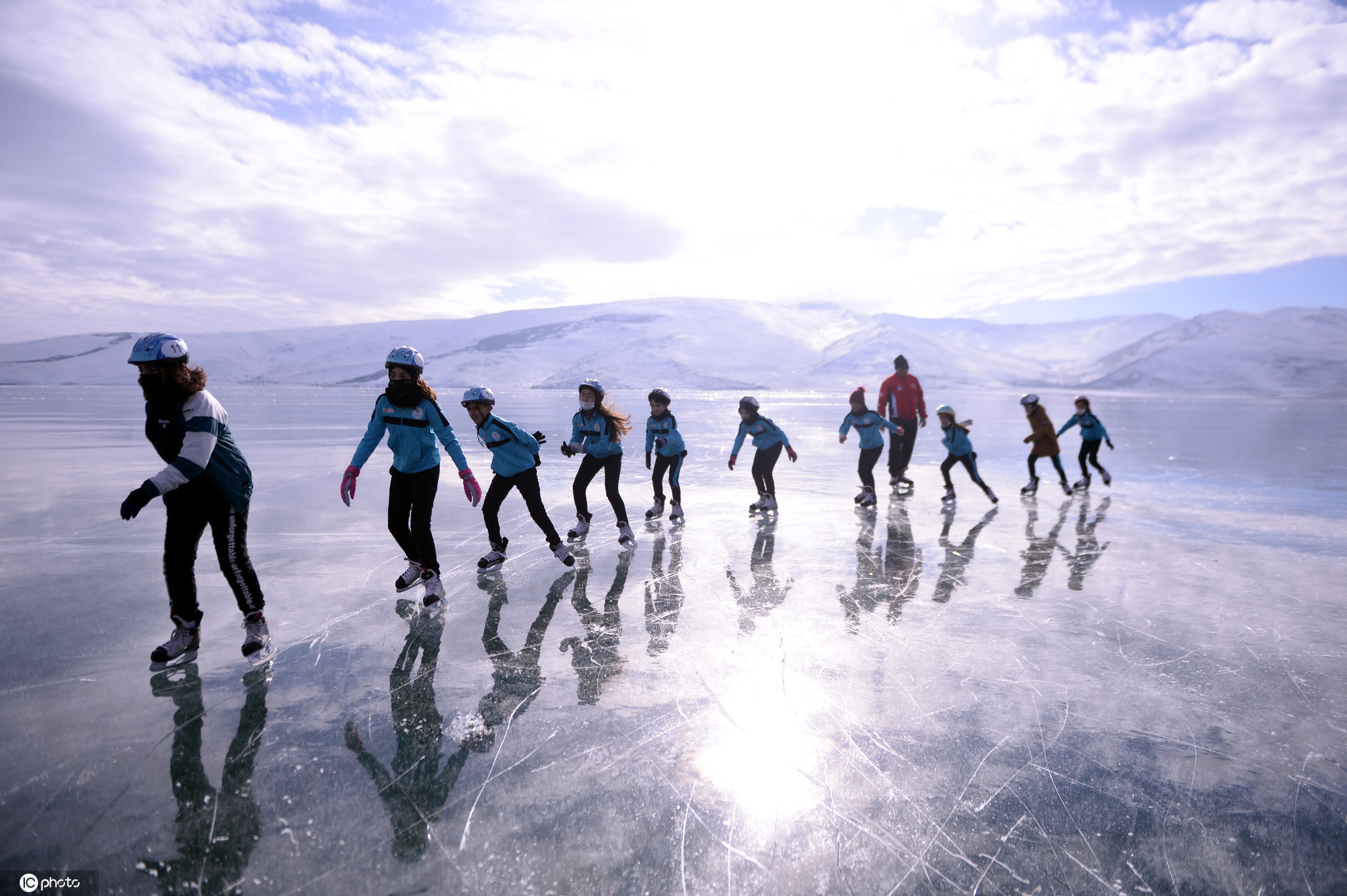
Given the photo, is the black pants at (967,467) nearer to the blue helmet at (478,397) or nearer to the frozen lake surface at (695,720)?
the frozen lake surface at (695,720)

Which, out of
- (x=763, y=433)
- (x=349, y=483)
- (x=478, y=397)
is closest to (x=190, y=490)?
(x=349, y=483)

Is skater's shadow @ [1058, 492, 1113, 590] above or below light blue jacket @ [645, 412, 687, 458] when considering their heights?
below

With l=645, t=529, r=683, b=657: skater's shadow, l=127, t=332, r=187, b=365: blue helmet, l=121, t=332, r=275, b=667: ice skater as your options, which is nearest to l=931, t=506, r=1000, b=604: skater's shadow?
l=645, t=529, r=683, b=657: skater's shadow

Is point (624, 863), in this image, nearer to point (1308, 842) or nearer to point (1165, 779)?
point (1165, 779)

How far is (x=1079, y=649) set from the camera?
3.96 meters

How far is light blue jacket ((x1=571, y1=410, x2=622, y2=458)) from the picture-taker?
6.62 meters

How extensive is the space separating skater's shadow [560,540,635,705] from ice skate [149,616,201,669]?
6.68 ft

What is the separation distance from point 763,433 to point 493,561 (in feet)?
13.2

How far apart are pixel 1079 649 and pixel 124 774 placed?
15.7 ft

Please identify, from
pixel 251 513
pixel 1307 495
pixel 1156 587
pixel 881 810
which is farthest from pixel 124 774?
pixel 1307 495

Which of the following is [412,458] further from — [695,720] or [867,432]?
[867,432]

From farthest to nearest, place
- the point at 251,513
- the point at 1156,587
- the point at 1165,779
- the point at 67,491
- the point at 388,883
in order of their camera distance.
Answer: the point at 67,491 → the point at 251,513 → the point at 1156,587 → the point at 1165,779 → the point at 388,883

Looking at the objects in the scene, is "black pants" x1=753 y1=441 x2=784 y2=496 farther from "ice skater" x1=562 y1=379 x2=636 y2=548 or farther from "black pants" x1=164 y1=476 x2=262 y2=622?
"black pants" x1=164 y1=476 x2=262 y2=622

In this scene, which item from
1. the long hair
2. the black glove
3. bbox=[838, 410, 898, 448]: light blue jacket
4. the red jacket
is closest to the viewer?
the black glove
